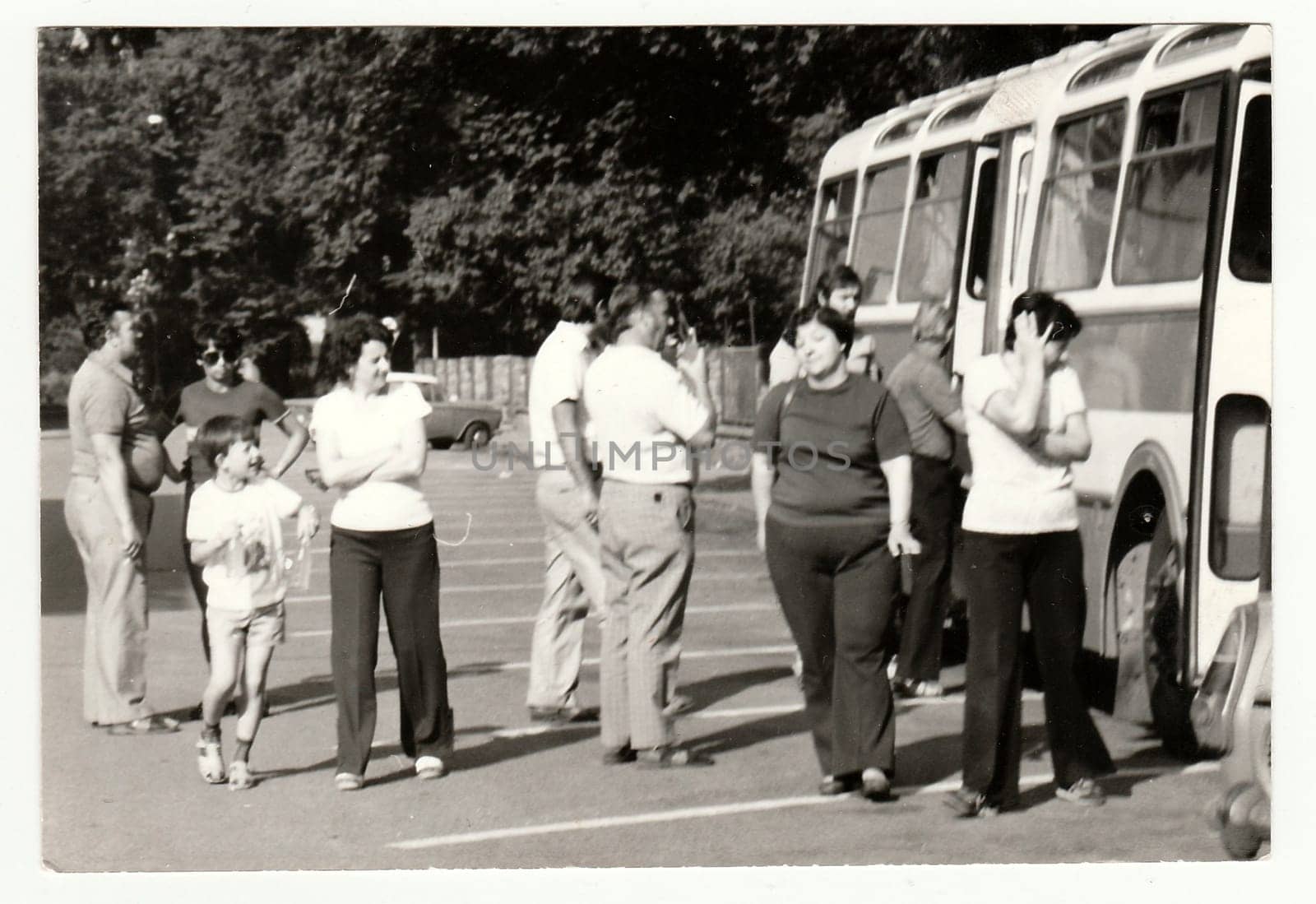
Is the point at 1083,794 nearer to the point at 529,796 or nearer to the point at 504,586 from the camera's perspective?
the point at 529,796

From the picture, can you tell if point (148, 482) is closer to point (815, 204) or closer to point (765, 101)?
point (765, 101)

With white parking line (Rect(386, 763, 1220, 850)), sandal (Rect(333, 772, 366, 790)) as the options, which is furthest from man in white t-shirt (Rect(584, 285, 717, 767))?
sandal (Rect(333, 772, 366, 790))

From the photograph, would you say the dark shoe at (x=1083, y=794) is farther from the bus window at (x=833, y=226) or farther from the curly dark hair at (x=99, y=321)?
the bus window at (x=833, y=226)

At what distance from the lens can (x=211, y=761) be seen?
8.15 meters

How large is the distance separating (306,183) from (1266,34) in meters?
13.4

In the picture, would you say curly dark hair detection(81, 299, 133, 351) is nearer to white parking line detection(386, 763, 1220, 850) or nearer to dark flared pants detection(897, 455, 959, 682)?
white parking line detection(386, 763, 1220, 850)

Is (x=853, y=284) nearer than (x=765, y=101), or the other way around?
(x=853, y=284)

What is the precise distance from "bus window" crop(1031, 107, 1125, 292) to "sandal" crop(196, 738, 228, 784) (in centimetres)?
449

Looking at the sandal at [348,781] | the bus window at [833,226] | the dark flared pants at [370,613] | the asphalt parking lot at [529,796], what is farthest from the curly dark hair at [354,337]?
the bus window at [833,226]

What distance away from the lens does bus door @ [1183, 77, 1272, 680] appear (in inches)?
314

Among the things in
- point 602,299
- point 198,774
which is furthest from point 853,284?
point 198,774

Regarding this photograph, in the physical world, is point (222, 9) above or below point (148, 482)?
above

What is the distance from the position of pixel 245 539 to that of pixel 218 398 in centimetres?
156

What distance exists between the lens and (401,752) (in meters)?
8.64
